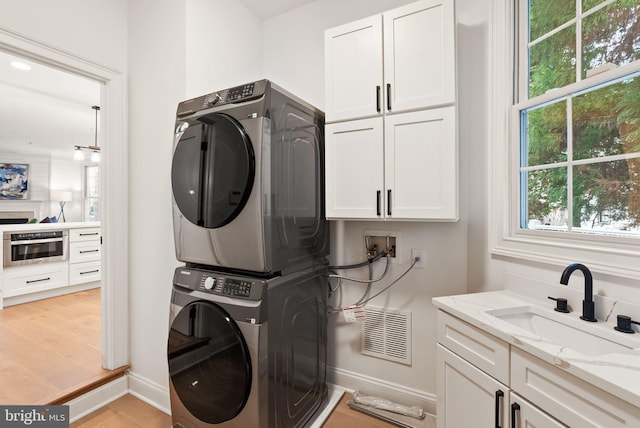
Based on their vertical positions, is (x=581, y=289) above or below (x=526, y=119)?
below

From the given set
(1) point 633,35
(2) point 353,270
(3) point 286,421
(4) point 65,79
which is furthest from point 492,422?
(4) point 65,79

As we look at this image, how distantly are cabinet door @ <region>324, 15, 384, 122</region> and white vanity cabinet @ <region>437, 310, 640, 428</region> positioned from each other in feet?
3.89

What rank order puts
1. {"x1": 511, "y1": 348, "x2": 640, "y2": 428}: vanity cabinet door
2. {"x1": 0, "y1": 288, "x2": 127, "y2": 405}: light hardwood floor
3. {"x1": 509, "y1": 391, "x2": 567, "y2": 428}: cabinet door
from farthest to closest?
{"x1": 0, "y1": 288, "x2": 127, "y2": 405}: light hardwood floor, {"x1": 509, "y1": 391, "x2": 567, "y2": 428}: cabinet door, {"x1": 511, "y1": 348, "x2": 640, "y2": 428}: vanity cabinet door

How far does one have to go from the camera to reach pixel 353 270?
84.1 inches

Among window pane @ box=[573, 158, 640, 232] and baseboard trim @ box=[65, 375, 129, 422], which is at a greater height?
window pane @ box=[573, 158, 640, 232]

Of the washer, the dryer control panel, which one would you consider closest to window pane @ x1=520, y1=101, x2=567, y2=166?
the washer

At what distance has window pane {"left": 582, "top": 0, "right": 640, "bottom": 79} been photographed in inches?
46.1

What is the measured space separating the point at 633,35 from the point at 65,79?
4.89 meters

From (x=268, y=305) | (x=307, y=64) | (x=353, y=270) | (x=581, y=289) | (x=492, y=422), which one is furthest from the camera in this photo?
(x=307, y=64)

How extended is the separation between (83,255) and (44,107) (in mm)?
2334

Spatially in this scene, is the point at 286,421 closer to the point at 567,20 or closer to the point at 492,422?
the point at 492,422

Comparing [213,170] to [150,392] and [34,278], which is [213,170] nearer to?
[150,392]

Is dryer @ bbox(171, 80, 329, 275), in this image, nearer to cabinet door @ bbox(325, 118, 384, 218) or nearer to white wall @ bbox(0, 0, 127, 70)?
cabinet door @ bbox(325, 118, 384, 218)

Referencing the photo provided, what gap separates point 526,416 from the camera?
0.98 m
